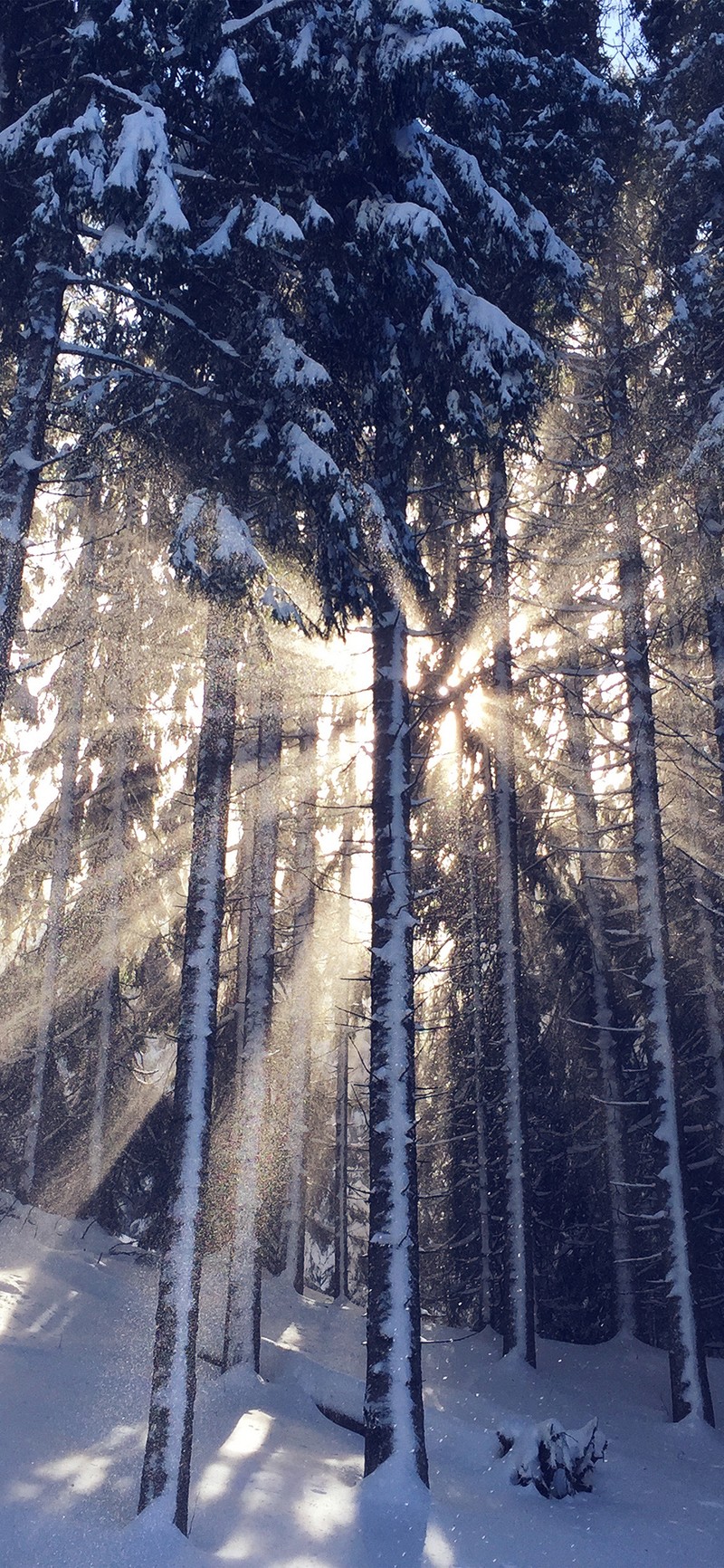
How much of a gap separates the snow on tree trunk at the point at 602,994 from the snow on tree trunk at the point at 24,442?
8175mm

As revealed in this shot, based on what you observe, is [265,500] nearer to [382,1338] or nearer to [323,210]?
[323,210]

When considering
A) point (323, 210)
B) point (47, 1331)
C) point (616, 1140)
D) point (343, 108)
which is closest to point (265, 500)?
point (323, 210)

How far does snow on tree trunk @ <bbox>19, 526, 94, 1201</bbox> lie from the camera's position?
51.9ft

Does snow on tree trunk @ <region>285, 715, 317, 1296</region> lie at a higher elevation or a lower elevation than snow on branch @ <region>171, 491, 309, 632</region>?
lower

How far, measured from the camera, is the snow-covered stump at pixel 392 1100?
28.1 ft

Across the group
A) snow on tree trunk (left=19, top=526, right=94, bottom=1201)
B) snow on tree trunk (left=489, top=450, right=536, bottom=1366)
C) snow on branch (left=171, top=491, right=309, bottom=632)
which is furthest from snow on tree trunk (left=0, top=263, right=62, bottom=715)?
snow on tree trunk (left=19, top=526, right=94, bottom=1201)

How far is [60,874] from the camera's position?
16.6m

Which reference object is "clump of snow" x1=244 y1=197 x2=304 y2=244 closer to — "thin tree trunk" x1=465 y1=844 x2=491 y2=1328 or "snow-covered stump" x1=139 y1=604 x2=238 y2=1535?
"snow-covered stump" x1=139 y1=604 x2=238 y2=1535

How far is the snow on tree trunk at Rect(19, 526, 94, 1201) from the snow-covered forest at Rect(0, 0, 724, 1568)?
0.37 feet

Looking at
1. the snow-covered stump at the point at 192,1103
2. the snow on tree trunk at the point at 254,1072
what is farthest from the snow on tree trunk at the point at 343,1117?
the snow-covered stump at the point at 192,1103

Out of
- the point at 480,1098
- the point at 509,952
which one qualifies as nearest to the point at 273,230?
the point at 509,952

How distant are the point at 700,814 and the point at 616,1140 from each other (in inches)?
206

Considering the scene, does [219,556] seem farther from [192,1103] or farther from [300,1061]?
[300,1061]

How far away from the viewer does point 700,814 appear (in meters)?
16.7
